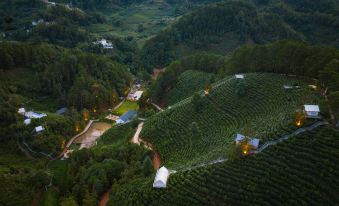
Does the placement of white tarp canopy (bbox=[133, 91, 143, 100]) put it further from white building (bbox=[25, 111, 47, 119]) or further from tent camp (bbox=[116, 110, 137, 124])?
white building (bbox=[25, 111, 47, 119])

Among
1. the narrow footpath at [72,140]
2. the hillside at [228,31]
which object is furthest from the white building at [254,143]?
the hillside at [228,31]

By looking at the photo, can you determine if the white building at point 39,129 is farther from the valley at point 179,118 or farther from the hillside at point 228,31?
the hillside at point 228,31

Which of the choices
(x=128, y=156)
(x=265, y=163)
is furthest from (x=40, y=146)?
(x=265, y=163)

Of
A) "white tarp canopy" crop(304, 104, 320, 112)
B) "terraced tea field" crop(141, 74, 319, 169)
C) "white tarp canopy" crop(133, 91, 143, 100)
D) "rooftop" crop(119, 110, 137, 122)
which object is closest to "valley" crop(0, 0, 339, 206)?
"white tarp canopy" crop(304, 104, 320, 112)

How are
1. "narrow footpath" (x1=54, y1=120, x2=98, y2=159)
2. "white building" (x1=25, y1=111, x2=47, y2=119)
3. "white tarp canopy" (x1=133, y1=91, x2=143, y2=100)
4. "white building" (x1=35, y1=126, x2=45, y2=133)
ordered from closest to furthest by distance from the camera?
1. "narrow footpath" (x1=54, y1=120, x2=98, y2=159)
2. "white building" (x1=35, y1=126, x2=45, y2=133)
3. "white building" (x1=25, y1=111, x2=47, y2=119)
4. "white tarp canopy" (x1=133, y1=91, x2=143, y2=100)

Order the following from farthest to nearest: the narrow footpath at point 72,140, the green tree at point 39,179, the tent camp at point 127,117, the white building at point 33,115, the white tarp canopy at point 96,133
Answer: the tent camp at point 127,117 → the white tarp canopy at point 96,133 → the white building at point 33,115 → the narrow footpath at point 72,140 → the green tree at point 39,179

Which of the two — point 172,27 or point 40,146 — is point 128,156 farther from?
point 172,27
